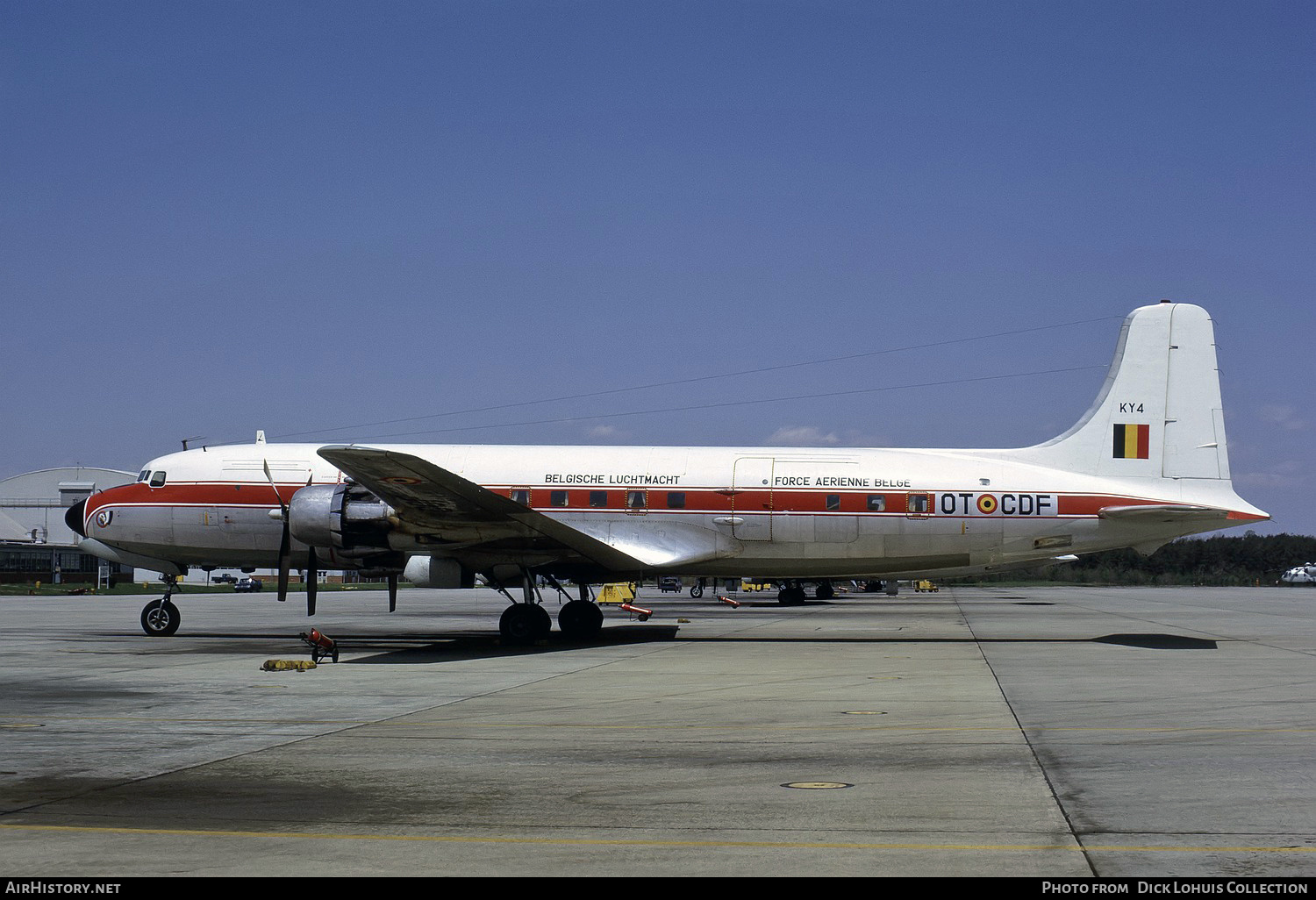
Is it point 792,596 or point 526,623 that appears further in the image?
point 792,596

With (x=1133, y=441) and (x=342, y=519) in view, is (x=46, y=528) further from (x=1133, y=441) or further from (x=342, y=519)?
(x=1133, y=441)

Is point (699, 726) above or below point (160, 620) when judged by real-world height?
above

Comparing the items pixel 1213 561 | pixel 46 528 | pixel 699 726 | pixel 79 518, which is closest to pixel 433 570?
pixel 79 518

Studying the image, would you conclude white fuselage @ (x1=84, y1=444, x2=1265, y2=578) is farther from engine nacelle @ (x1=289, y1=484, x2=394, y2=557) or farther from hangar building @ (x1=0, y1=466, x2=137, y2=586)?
hangar building @ (x1=0, y1=466, x2=137, y2=586)

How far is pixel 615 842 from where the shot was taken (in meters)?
6.91

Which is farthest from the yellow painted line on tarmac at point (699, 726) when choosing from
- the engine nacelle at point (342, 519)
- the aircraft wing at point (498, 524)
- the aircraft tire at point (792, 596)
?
the aircraft tire at point (792, 596)

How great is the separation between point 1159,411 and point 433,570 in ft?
51.2

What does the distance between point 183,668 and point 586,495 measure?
9079 millimetres

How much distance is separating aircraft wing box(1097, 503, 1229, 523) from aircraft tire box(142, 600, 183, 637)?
2060 cm

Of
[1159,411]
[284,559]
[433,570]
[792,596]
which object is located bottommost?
[792,596]
